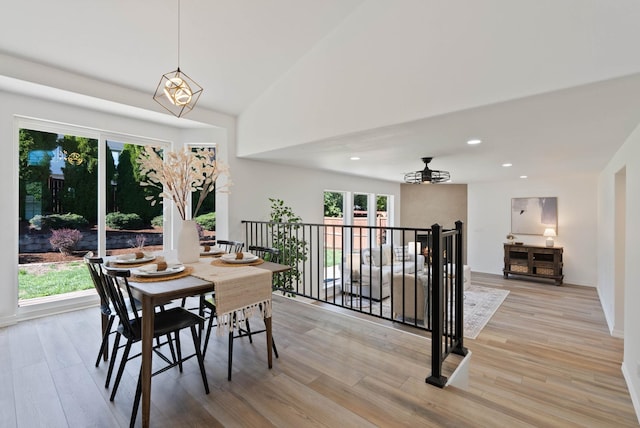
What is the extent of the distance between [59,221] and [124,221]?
2.15 ft

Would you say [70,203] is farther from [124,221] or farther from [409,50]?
[409,50]

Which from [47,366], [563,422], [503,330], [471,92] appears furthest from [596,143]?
[47,366]

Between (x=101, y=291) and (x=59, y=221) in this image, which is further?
(x=59, y=221)

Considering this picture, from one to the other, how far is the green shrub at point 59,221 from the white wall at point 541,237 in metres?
7.89

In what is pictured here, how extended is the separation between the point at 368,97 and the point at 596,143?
2719 mm

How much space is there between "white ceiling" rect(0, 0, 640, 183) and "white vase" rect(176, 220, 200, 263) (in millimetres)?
1707

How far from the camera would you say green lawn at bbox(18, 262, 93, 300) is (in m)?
3.35

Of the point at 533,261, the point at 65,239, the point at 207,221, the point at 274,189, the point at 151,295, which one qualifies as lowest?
the point at 533,261

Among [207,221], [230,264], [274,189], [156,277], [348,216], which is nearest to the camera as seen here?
[156,277]

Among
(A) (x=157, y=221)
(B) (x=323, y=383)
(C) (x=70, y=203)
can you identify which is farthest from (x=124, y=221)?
(B) (x=323, y=383)

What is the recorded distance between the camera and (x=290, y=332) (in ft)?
9.48

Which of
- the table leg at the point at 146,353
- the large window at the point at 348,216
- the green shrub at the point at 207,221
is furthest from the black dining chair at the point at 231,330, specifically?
the large window at the point at 348,216

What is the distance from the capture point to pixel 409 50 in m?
2.58

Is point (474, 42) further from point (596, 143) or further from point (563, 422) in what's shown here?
point (563, 422)
